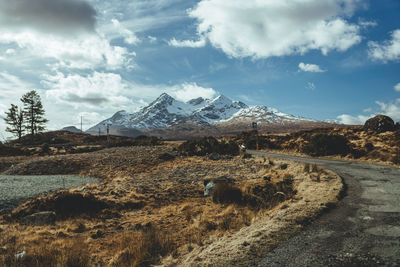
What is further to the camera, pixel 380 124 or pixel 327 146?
pixel 380 124

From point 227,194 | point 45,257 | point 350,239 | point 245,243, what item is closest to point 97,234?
point 45,257

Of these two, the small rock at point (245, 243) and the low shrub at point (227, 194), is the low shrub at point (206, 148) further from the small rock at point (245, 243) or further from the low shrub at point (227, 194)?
the small rock at point (245, 243)

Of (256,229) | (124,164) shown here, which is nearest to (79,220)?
(256,229)

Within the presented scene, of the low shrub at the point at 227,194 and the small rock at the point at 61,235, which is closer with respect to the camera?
the small rock at the point at 61,235

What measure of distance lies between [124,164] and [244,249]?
20579 millimetres

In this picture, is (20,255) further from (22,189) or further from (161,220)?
(22,189)

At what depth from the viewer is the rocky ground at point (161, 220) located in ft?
18.4

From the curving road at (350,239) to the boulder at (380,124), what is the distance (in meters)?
27.2

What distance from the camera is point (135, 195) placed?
12.5 meters

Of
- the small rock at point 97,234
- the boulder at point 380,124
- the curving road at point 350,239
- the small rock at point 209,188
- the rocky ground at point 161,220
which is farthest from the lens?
the boulder at point 380,124

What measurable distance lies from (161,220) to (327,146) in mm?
21824

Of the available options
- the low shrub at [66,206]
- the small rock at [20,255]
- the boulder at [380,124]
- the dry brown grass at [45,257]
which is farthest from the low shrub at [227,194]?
the boulder at [380,124]

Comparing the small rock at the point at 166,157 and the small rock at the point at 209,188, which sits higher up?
the small rock at the point at 166,157

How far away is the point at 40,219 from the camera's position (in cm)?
909
